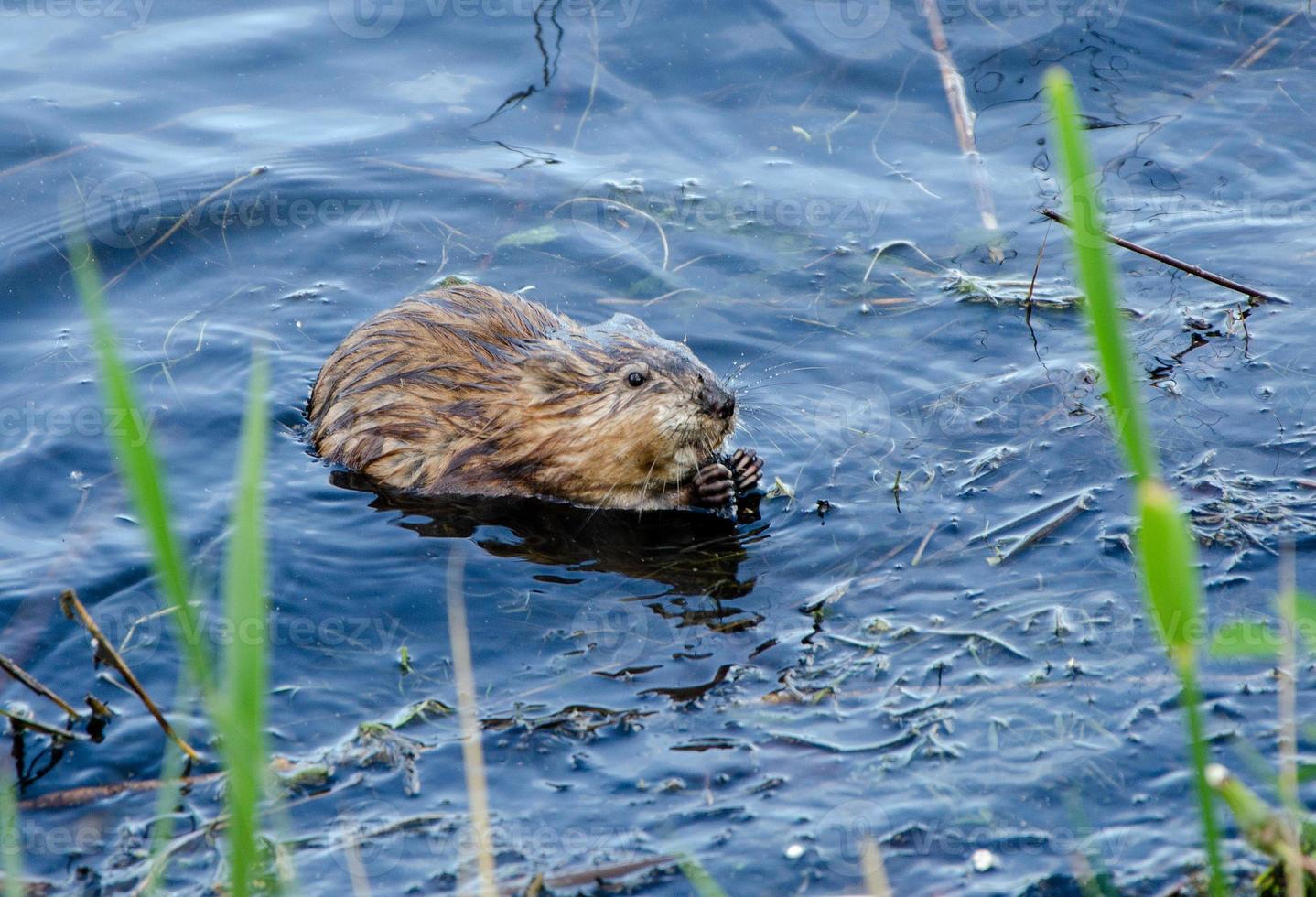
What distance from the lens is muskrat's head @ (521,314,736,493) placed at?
179 inches

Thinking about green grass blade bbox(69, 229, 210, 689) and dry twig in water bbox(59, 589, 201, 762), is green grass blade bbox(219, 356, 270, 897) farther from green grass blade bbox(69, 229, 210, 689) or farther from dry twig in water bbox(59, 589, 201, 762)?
dry twig in water bbox(59, 589, 201, 762)

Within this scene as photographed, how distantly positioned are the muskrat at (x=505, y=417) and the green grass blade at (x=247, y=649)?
304 centimetres

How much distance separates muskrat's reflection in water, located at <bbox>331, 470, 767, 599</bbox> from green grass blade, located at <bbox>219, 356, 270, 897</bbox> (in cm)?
253

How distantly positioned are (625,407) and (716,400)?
12.3 inches

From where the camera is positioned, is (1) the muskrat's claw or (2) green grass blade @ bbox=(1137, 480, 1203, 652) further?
(1) the muskrat's claw

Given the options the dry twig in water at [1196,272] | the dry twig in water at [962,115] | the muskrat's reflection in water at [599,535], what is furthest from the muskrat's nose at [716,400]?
the dry twig in water at [962,115]

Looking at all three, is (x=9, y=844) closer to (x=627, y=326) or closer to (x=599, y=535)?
(x=599, y=535)

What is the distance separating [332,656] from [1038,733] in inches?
71.9

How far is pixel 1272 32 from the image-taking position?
23.6 ft

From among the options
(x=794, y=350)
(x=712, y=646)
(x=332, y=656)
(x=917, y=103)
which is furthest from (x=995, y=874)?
(x=917, y=103)

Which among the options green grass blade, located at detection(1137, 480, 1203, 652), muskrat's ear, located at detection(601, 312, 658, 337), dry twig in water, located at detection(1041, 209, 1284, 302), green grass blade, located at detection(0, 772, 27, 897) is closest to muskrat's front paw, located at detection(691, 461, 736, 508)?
muskrat's ear, located at detection(601, 312, 658, 337)

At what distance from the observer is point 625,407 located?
15.2 feet

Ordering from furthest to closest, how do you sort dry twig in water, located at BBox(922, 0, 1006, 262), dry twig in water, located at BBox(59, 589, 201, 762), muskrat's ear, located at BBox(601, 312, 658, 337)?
dry twig in water, located at BBox(922, 0, 1006, 262) → muskrat's ear, located at BBox(601, 312, 658, 337) → dry twig in water, located at BBox(59, 589, 201, 762)

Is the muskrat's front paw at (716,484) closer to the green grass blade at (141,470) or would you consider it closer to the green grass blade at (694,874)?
the green grass blade at (694,874)
